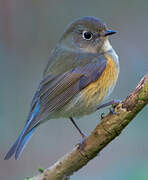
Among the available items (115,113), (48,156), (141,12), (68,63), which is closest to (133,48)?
(141,12)

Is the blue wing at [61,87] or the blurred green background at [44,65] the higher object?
the blue wing at [61,87]

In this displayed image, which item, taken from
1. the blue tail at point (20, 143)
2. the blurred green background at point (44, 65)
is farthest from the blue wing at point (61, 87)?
the blurred green background at point (44, 65)

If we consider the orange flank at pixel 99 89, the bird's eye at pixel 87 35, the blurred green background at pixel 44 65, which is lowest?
the blurred green background at pixel 44 65

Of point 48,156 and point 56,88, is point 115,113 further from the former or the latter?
point 48,156

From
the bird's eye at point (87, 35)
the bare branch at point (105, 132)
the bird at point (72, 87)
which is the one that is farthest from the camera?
the bird's eye at point (87, 35)

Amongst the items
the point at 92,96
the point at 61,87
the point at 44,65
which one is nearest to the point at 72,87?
the point at 61,87

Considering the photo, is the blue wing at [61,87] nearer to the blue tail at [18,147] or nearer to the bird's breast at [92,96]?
the bird's breast at [92,96]

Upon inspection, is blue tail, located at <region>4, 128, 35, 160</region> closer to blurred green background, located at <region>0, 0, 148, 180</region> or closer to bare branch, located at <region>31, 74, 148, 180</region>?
bare branch, located at <region>31, 74, 148, 180</region>

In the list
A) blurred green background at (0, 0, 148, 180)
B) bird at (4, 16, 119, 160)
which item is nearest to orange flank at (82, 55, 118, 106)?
bird at (4, 16, 119, 160)

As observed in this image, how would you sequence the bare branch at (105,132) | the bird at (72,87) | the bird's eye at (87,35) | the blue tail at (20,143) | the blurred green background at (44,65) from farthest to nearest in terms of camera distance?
1. the blurred green background at (44,65)
2. the bird's eye at (87,35)
3. the bird at (72,87)
4. the blue tail at (20,143)
5. the bare branch at (105,132)
